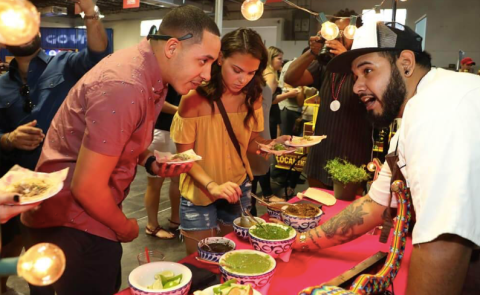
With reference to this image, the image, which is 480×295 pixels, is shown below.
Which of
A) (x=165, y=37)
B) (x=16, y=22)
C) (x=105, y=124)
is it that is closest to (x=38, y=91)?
(x=165, y=37)

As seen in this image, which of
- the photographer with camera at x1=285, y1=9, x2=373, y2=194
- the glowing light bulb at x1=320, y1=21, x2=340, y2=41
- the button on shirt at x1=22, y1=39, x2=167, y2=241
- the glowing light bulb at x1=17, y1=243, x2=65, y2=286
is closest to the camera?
the glowing light bulb at x1=17, y1=243, x2=65, y2=286

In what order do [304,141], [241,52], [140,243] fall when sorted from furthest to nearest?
[140,243] < [304,141] < [241,52]

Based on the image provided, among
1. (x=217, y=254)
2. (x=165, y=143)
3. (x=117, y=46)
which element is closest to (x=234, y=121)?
A: (x=217, y=254)

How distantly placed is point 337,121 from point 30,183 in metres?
2.42

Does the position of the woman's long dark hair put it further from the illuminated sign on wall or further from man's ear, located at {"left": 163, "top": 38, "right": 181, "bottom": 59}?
the illuminated sign on wall

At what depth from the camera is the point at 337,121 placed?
122 inches

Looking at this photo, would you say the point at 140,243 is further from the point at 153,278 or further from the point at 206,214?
the point at 153,278

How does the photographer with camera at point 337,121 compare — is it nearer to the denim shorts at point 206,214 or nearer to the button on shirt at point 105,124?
the denim shorts at point 206,214

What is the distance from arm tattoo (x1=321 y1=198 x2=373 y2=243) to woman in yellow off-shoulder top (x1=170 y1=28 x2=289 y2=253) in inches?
22.9

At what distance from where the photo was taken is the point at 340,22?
3283mm

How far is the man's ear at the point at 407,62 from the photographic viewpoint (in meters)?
1.46

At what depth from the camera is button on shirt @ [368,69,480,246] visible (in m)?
1.02

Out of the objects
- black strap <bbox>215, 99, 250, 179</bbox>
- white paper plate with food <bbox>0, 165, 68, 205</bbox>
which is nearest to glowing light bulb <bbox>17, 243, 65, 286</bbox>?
white paper plate with food <bbox>0, 165, 68, 205</bbox>

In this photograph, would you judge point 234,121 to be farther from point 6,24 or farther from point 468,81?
point 6,24
